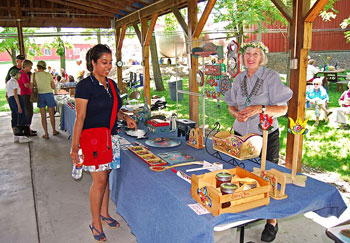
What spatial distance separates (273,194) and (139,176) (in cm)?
93

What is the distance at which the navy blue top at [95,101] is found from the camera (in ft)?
6.85

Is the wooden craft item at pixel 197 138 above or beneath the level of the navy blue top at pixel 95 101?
beneath

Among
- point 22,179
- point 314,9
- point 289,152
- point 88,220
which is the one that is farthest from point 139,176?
point 22,179

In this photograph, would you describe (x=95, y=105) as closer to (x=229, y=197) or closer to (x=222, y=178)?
(x=222, y=178)

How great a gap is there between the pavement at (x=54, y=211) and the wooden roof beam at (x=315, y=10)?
1.82 metres

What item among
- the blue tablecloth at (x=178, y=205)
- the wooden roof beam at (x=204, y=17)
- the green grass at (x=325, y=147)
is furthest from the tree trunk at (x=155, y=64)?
the blue tablecloth at (x=178, y=205)

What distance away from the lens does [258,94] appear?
2.15 metres

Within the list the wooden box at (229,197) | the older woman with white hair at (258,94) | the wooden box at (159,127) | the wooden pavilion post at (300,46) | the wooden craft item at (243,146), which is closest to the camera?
the wooden box at (229,197)

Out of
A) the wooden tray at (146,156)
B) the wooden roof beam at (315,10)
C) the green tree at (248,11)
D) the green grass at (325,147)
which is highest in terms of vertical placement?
the green tree at (248,11)

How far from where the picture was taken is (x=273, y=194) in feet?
5.20

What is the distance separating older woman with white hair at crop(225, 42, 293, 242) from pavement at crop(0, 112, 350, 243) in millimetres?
763

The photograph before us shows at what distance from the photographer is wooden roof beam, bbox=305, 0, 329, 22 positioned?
2.56 metres

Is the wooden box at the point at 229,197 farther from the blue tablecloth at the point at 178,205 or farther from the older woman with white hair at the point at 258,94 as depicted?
the older woman with white hair at the point at 258,94

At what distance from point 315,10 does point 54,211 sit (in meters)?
3.14
